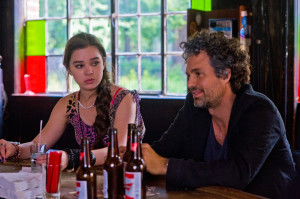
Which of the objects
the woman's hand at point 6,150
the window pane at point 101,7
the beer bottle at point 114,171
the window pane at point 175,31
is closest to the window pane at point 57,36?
the window pane at point 101,7

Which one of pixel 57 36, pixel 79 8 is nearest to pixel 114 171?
pixel 79 8

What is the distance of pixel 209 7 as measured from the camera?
4102mm

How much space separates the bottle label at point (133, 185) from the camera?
1.42 metres

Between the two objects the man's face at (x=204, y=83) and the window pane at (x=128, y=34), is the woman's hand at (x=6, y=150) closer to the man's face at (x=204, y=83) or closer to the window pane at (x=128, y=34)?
the man's face at (x=204, y=83)

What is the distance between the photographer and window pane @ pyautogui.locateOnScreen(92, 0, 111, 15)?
4.77 meters

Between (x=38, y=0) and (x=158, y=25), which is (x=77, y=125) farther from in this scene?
(x=38, y=0)

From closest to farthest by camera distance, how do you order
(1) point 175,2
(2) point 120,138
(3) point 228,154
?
1. (3) point 228,154
2. (2) point 120,138
3. (1) point 175,2

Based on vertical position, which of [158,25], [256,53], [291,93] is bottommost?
[291,93]

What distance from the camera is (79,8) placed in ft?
16.2

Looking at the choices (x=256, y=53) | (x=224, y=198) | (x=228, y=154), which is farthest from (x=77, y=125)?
(x=256, y=53)

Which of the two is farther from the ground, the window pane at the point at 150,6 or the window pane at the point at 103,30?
the window pane at the point at 150,6

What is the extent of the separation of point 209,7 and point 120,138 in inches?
78.7

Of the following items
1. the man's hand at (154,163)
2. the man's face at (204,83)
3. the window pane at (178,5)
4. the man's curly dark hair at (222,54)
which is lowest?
the man's hand at (154,163)

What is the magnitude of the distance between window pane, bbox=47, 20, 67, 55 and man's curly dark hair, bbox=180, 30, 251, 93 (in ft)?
9.69
